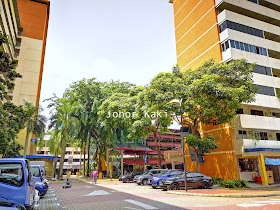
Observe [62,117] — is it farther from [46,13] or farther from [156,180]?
[46,13]

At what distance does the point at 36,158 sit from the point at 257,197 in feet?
99.2

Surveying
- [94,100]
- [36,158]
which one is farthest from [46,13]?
[36,158]

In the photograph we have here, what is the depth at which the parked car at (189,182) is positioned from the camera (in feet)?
58.6

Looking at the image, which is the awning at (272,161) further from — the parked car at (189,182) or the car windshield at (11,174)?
the car windshield at (11,174)

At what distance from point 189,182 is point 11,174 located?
48.3ft

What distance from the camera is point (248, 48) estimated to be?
89.1 ft

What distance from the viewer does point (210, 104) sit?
20141 millimetres

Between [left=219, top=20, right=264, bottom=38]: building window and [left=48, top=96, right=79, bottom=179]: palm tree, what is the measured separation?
22.9 metres

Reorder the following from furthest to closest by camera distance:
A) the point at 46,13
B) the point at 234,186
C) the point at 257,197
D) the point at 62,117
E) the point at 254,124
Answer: the point at 46,13, the point at 62,117, the point at 254,124, the point at 234,186, the point at 257,197

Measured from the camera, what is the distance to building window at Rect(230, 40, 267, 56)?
26.0 meters

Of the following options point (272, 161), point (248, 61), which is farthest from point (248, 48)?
point (272, 161)

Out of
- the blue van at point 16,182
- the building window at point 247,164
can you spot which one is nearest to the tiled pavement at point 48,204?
the blue van at point 16,182

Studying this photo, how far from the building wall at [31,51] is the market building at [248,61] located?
3000 cm

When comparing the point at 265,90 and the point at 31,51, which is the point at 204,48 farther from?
the point at 31,51
